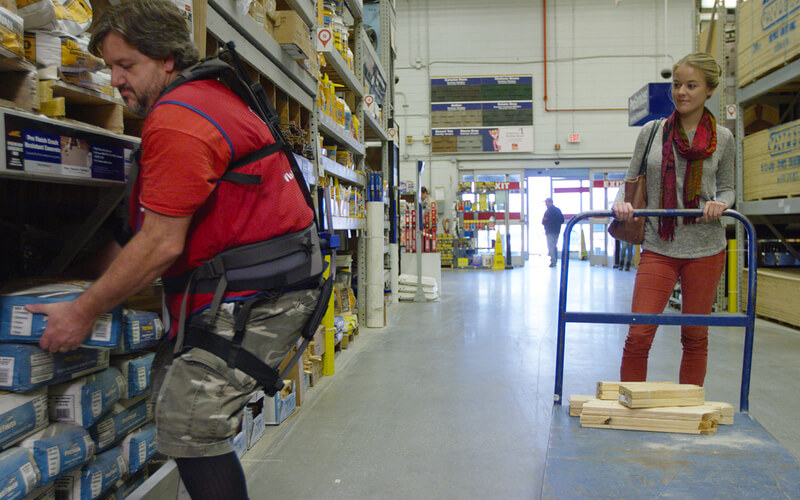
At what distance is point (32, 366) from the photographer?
4.27 feet

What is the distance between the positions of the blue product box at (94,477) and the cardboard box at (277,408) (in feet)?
3.73

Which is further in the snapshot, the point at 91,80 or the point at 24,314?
the point at 91,80

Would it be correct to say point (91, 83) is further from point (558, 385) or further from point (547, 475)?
point (558, 385)

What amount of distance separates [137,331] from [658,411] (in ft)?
5.61

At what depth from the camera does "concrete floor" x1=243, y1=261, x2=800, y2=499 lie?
2229mm

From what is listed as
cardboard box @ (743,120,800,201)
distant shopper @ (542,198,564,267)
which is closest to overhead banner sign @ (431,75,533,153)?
distant shopper @ (542,198,564,267)

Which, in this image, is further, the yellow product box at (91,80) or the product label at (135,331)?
the product label at (135,331)

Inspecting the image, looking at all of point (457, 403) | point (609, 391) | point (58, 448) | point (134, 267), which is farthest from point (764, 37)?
point (58, 448)

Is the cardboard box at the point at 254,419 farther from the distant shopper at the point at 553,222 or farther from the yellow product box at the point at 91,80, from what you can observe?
the distant shopper at the point at 553,222

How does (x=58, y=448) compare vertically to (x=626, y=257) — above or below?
above

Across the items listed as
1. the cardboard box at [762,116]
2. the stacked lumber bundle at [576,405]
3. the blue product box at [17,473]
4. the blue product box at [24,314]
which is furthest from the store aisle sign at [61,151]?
the cardboard box at [762,116]

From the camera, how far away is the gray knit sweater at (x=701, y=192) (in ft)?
7.21

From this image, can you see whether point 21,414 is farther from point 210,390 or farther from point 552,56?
point 552,56

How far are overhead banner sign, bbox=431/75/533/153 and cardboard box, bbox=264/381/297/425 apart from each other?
39.0 feet
